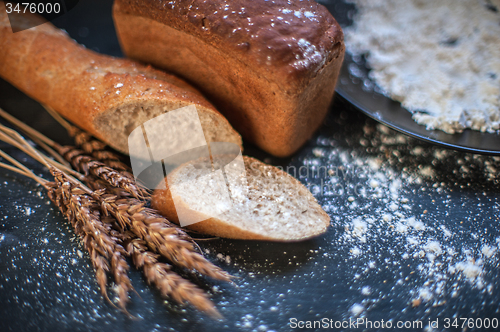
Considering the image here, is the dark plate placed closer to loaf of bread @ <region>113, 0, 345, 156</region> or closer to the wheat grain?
loaf of bread @ <region>113, 0, 345, 156</region>

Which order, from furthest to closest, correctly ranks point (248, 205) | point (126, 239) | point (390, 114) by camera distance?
point (390, 114) → point (248, 205) → point (126, 239)

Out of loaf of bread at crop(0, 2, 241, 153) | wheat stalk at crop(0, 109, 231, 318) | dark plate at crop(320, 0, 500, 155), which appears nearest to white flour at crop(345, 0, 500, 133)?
dark plate at crop(320, 0, 500, 155)

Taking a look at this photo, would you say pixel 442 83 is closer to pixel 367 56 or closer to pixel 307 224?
pixel 367 56

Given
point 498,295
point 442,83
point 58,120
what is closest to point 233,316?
point 498,295

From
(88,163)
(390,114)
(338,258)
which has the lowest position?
(338,258)

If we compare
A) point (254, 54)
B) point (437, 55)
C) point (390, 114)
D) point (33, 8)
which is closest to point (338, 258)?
point (390, 114)

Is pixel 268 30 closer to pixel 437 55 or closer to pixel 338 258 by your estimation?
pixel 338 258
